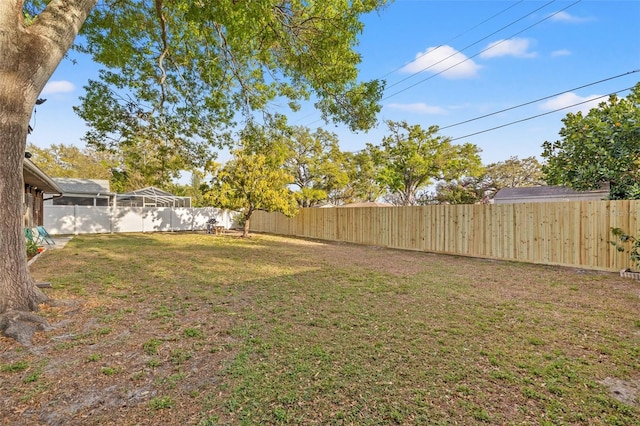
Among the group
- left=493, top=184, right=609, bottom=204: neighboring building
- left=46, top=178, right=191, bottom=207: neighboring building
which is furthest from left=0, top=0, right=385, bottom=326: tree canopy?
left=493, top=184, right=609, bottom=204: neighboring building

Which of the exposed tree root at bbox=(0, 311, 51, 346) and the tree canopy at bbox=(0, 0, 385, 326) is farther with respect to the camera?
the tree canopy at bbox=(0, 0, 385, 326)

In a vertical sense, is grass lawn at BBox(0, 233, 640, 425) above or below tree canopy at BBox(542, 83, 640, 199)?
below

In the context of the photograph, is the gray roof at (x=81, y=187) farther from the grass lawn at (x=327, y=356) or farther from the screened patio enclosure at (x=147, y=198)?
the grass lawn at (x=327, y=356)

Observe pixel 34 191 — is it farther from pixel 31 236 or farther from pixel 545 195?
pixel 545 195

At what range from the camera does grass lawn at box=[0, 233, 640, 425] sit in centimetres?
188

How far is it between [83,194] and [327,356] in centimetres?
1852

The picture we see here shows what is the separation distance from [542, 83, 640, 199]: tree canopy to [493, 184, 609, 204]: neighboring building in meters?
8.22

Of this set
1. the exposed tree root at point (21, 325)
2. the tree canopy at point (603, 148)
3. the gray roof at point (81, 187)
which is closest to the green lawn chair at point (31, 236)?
the exposed tree root at point (21, 325)

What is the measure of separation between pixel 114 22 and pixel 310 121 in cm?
1152

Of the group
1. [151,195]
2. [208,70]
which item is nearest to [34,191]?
[151,195]

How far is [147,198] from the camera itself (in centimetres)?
1867

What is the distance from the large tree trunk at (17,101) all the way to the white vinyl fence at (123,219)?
568 inches

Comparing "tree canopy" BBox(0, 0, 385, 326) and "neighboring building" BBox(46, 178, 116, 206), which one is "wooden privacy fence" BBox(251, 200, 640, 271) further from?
"neighboring building" BBox(46, 178, 116, 206)

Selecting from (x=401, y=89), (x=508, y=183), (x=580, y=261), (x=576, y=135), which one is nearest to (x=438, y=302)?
(x=580, y=261)
